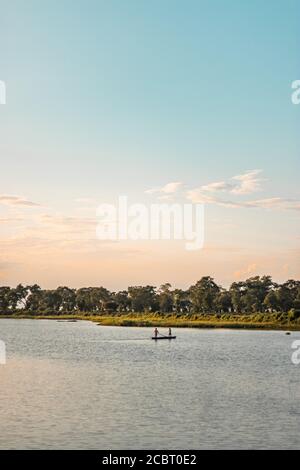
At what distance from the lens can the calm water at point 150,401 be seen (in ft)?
107

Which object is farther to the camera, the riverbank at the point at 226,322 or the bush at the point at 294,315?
the riverbank at the point at 226,322

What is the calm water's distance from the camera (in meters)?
32.6

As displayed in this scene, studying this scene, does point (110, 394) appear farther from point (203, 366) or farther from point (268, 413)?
point (203, 366)

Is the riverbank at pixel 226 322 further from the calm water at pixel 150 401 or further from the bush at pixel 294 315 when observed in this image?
the calm water at pixel 150 401

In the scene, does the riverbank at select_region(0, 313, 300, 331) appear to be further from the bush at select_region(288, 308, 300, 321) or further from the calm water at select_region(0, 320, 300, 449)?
the calm water at select_region(0, 320, 300, 449)

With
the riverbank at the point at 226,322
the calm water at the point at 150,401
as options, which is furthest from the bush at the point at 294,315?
the calm water at the point at 150,401

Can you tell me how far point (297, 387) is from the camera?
51000 millimetres

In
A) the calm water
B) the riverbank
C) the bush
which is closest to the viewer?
the calm water

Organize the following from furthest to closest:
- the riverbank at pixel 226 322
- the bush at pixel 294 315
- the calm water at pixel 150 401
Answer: the riverbank at pixel 226 322 → the bush at pixel 294 315 → the calm water at pixel 150 401

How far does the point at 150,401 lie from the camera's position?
142ft

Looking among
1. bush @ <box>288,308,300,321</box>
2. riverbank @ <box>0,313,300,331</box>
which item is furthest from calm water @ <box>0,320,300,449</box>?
riverbank @ <box>0,313,300,331</box>

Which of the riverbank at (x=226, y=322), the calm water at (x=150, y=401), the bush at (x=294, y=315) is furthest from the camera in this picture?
the riverbank at (x=226, y=322)

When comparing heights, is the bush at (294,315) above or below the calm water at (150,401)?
above
